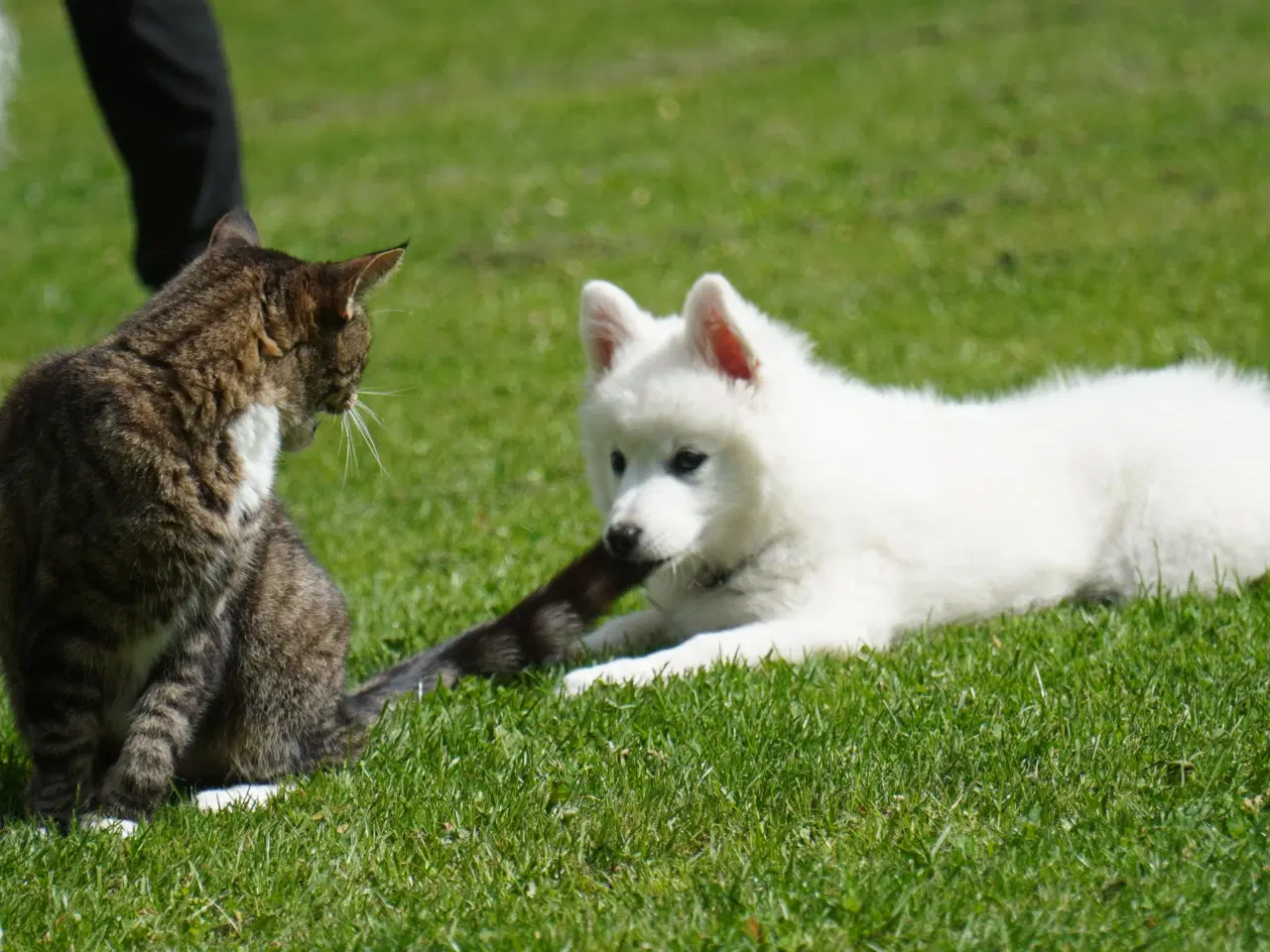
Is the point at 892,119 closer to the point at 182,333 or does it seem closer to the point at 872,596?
the point at 872,596

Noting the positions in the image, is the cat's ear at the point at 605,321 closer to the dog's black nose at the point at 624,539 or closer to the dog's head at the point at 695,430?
the dog's head at the point at 695,430

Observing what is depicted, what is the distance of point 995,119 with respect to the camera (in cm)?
1557

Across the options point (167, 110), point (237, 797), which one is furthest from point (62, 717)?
point (167, 110)

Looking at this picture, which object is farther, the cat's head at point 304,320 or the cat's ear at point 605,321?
the cat's ear at point 605,321

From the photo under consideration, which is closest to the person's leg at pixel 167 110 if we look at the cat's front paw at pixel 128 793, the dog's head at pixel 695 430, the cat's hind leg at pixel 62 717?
the dog's head at pixel 695 430

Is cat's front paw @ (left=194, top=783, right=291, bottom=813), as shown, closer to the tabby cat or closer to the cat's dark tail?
the tabby cat

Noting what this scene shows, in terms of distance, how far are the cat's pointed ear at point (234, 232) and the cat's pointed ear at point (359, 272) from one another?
0.45 meters

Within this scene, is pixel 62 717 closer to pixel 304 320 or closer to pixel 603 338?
pixel 304 320

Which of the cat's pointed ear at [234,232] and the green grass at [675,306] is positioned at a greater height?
the cat's pointed ear at [234,232]

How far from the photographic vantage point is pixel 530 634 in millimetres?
4715

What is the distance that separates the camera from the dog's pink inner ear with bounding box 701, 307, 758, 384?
5.03 meters

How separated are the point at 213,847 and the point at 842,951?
162 centimetres

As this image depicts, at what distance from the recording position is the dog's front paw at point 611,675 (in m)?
4.61

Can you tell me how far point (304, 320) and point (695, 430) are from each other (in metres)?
1.43
